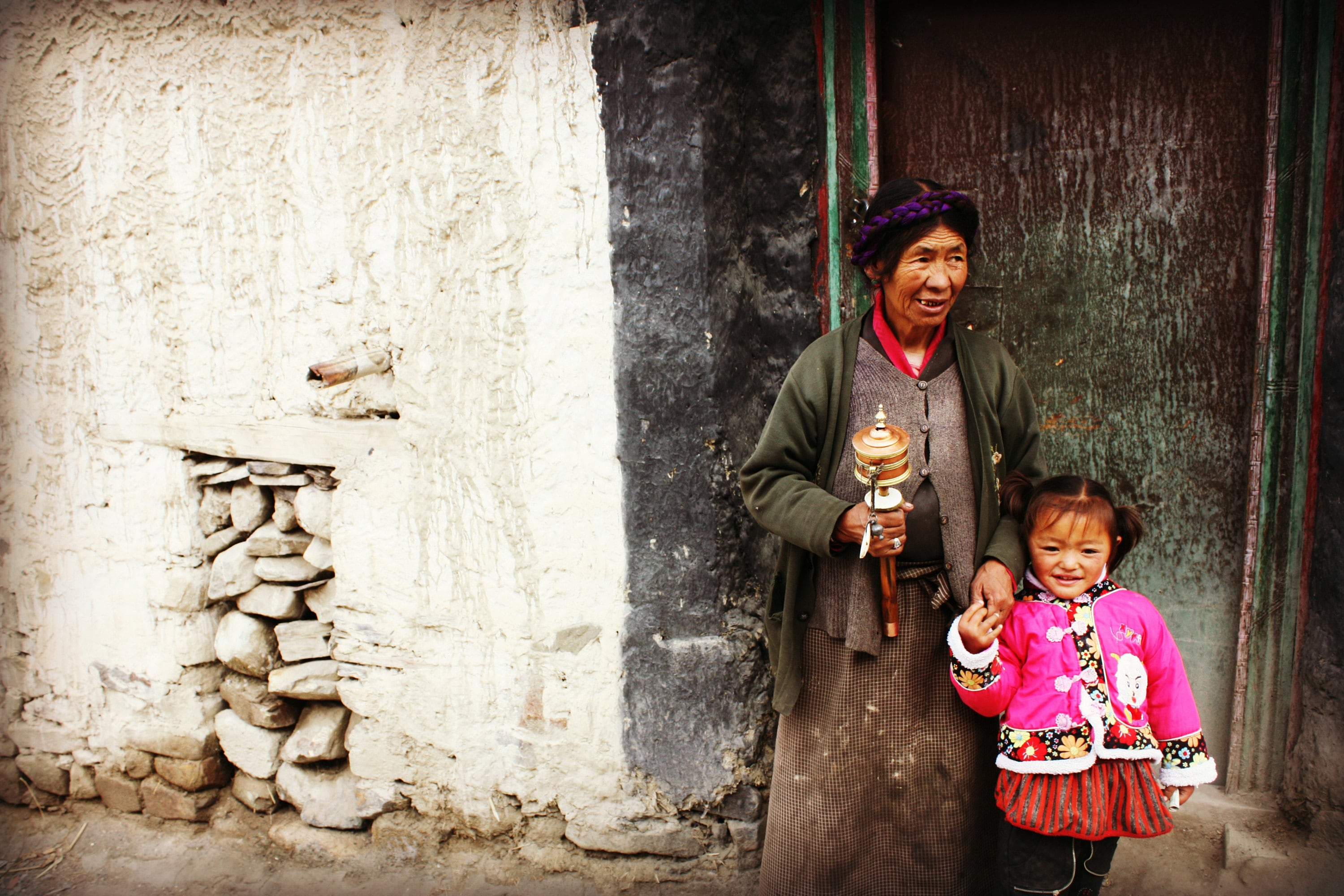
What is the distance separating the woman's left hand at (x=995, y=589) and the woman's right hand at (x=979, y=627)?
0.4 inches

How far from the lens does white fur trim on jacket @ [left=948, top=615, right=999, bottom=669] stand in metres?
1.68

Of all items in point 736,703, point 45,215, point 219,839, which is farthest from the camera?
point 219,839

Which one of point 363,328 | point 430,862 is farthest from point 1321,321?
point 430,862

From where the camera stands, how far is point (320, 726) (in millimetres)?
2754

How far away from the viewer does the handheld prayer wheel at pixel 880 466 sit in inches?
62.3

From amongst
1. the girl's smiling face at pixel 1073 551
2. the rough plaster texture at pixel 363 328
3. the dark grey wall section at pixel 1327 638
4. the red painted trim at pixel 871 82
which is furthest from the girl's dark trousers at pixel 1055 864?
the red painted trim at pixel 871 82

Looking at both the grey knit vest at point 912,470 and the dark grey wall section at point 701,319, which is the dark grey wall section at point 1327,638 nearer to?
the grey knit vest at point 912,470

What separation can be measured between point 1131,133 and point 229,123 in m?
2.46

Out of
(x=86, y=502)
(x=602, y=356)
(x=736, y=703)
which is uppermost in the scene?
(x=602, y=356)

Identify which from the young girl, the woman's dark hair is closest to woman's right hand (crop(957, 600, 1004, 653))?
the young girl

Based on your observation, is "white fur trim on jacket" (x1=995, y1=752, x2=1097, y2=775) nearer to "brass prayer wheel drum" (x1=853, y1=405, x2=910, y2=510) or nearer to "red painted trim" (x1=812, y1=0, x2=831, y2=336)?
"brass prayer wheel drum" (x1=853, y1=405, x2=910, y2=510)

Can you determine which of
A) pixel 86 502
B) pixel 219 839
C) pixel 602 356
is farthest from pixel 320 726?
pixel 602 356

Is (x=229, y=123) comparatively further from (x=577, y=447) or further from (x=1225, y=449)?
(x=1225, y=449)

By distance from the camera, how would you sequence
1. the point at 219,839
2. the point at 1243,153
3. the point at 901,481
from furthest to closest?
the point at 219,839 < the point at 1243,153 < the point at 901,481
